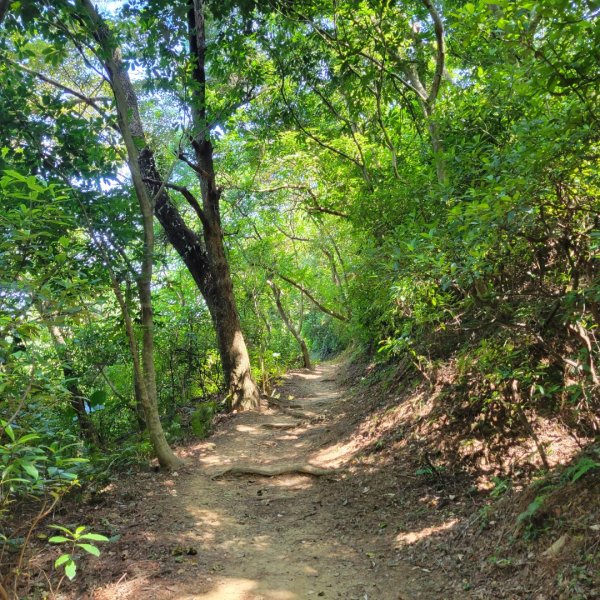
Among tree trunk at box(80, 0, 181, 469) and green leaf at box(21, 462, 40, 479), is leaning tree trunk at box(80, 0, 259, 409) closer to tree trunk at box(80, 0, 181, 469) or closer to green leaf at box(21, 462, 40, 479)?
tree trunk at box(80, 0, 181, 469)

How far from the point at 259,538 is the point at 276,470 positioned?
210 centimetres

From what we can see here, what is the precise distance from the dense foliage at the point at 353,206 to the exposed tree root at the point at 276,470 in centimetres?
133

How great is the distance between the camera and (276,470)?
24.2 ft

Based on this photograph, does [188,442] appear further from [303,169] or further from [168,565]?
[303,169]

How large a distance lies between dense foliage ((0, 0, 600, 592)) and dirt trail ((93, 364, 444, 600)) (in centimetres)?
103

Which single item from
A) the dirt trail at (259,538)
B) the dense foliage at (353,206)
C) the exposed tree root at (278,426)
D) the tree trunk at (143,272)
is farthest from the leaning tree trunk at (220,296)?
the tree trunk at (143,272)

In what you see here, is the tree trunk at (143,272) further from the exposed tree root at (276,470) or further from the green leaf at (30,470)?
the green leaf at (30,470)

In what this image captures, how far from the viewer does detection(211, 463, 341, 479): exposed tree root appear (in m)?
7.08

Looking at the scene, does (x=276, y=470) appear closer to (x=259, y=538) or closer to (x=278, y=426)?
(x=259, y=538)

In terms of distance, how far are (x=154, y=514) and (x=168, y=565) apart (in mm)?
1227

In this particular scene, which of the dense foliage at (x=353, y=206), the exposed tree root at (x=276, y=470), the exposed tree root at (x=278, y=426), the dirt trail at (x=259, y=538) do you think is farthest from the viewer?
the exposed tree root at (x=278, y=426)

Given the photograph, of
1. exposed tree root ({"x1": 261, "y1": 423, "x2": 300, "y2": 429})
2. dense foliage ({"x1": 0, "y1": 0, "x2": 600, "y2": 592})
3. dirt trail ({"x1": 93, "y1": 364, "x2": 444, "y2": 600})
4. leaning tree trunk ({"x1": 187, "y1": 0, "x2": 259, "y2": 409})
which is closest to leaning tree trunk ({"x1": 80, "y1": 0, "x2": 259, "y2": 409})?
leaning tree trunk ({"x1": 187, "y1": 0, "x2": 259, "y2": 409})

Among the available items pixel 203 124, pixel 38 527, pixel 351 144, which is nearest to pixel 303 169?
pixel 351 144

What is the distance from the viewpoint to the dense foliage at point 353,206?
133 inches
